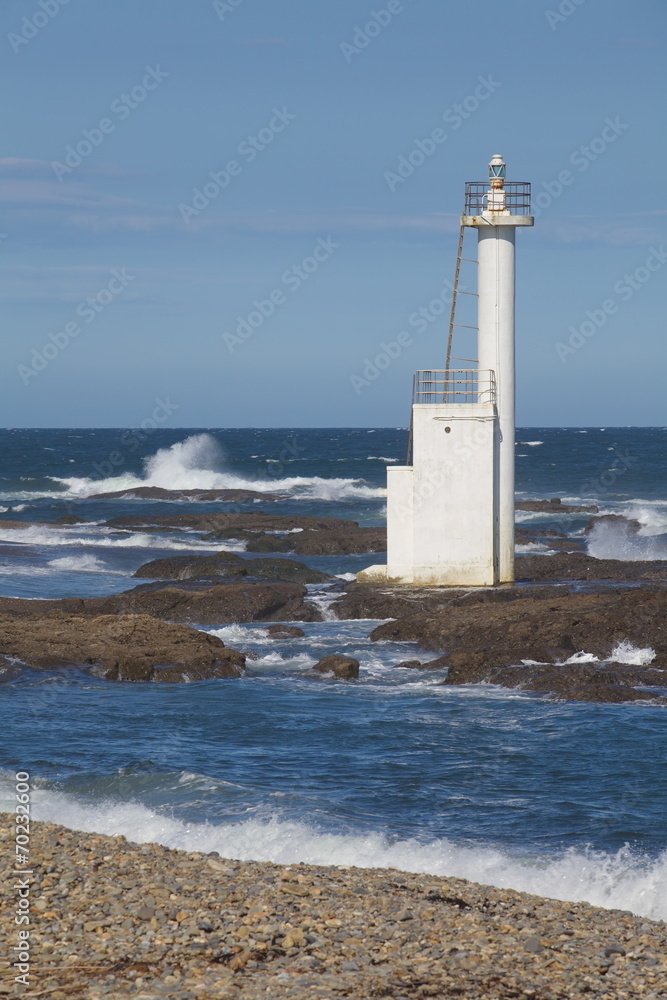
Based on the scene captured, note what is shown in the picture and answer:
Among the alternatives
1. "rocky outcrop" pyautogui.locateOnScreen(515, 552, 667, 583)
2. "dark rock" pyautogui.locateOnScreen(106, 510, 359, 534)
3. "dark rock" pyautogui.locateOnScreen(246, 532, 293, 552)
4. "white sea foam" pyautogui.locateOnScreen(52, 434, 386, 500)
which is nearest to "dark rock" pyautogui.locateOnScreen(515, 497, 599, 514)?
"dark rock" pyautogui.locateOnScreen(106, 510, 359, 534)

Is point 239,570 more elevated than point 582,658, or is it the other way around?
point 239,570

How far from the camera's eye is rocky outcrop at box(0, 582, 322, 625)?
2003 centimetres

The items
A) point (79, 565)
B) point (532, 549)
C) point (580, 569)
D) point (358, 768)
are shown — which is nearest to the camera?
point (358, 768)

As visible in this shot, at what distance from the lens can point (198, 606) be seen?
20375 millimetres

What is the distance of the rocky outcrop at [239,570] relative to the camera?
2444 centimetres

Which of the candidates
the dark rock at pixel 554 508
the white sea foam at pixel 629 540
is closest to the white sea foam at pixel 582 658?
the white sea foam at pixel 629 540

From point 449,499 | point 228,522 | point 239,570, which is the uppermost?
point 449,499

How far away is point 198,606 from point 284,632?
92.1 inches

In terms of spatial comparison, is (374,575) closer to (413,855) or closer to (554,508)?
(413,855)

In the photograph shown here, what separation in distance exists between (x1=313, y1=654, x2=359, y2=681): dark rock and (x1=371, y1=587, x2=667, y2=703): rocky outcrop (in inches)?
43.4

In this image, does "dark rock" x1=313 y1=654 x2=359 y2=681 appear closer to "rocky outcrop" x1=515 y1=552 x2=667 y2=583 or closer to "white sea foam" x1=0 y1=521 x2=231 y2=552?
"rocky outcrop" x1=515 y1=552 x2=667 y2=583

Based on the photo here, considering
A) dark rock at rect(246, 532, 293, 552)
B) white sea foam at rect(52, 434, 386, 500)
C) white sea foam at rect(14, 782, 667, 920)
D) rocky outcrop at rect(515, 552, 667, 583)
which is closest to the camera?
white sea foam at rect(14, 782, 667, 920)

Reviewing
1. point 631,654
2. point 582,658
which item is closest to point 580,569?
point 631,654

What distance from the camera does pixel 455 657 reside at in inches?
616
